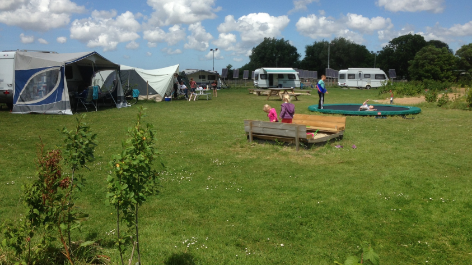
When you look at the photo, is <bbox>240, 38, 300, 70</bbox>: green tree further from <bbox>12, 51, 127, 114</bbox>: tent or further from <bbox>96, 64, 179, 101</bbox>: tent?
<bbox>12, 51, 127, 114</bbox>: tent

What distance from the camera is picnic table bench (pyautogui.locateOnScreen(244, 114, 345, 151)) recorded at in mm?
8297

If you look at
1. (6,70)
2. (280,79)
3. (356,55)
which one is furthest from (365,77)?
(356,55)

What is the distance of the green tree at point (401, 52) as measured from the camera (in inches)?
2862

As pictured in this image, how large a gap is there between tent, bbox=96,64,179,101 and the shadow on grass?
21.2 metres

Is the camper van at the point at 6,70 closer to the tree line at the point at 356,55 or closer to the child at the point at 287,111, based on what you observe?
the child at the point at 287,111

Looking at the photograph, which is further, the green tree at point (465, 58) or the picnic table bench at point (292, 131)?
the green tree at point (465, 58)

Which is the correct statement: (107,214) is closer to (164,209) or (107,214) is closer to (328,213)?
(164,209)

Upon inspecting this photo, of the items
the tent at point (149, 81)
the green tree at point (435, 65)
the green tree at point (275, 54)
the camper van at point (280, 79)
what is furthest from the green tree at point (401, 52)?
the tent at point (149, 81)

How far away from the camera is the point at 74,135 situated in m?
3.35

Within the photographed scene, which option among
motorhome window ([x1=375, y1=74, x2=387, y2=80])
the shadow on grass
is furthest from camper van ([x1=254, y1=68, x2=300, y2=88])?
the shadow on grass

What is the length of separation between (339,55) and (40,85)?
72693mm

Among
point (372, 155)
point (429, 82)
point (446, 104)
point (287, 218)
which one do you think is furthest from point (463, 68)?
point (287, 218)

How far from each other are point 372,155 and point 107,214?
558 cm

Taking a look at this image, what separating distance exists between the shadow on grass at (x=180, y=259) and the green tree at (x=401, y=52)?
76.2 meters
